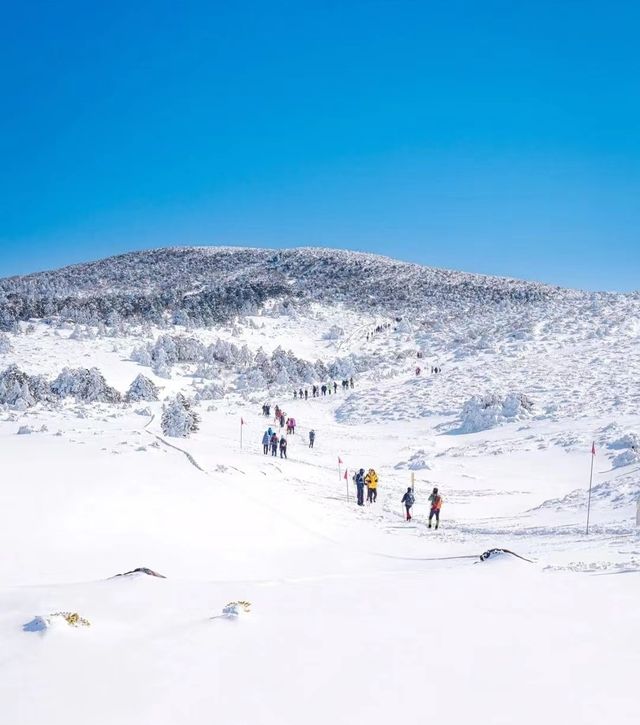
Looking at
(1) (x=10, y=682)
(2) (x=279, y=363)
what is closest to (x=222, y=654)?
(1) (x=10, y=682)

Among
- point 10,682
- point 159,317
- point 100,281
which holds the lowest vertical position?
point 10,682

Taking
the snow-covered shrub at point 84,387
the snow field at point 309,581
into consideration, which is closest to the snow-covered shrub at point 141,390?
the snow-covered shrub at point 84,387

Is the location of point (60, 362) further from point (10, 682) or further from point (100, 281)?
point (100, 281)

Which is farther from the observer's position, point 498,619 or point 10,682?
point 498,619

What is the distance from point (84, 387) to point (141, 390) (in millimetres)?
3100

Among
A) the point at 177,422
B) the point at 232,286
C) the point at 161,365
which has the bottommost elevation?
the point at 177,422

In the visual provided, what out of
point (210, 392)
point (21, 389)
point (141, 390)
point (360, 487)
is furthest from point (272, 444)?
point (210, 392)

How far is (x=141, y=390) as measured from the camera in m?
34.5

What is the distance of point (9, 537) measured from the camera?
9.98 meters

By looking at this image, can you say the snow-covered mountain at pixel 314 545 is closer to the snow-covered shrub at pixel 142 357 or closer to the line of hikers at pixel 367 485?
the snow-covered shrub at pixel 142 357

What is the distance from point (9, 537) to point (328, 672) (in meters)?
7.28

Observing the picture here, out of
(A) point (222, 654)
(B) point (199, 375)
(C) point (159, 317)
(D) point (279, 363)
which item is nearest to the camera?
(A) point (222, 654)

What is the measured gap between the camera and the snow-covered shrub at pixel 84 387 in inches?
1264

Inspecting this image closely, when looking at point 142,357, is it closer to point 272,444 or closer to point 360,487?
point 272,444
